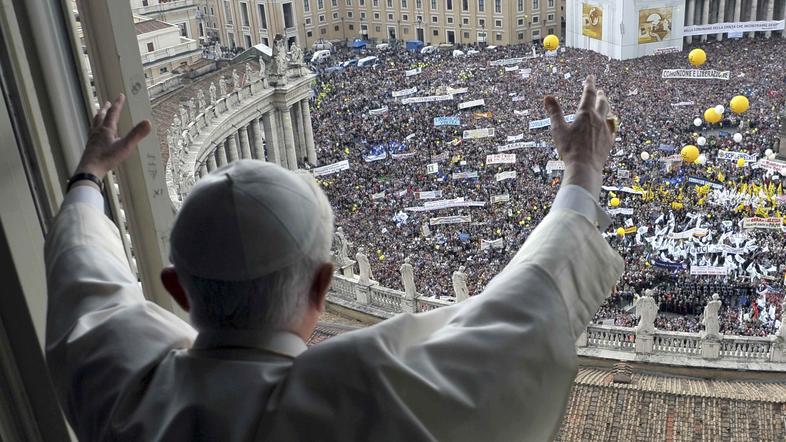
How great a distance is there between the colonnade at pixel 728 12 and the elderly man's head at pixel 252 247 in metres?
48.0

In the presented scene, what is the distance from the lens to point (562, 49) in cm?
4484

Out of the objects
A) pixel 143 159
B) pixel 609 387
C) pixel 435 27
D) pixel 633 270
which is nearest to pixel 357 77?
pixel 435 27

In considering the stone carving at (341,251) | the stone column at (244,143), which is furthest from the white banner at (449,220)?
the stone column at (244,143)

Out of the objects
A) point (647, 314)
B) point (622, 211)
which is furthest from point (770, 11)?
point (647, 314)

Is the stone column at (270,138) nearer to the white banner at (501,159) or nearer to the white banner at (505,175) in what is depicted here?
the white banner at (501,159)

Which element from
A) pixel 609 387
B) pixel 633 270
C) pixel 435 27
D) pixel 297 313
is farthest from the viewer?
pixel 435 27

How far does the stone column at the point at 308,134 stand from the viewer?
30.1 metres

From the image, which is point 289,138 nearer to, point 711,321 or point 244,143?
point 244,143

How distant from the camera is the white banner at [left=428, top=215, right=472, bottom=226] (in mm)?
21234

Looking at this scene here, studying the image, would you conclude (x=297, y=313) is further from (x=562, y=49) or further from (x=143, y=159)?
(x=562, y=49)

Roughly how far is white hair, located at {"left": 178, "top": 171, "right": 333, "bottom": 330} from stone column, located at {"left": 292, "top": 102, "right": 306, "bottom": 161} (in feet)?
93.7

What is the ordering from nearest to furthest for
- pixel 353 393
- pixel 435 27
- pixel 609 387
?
pixel 353 393
pixel 609 387
pixel 435 27

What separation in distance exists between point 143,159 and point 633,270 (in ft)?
56.5

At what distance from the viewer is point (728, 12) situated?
48438mm
